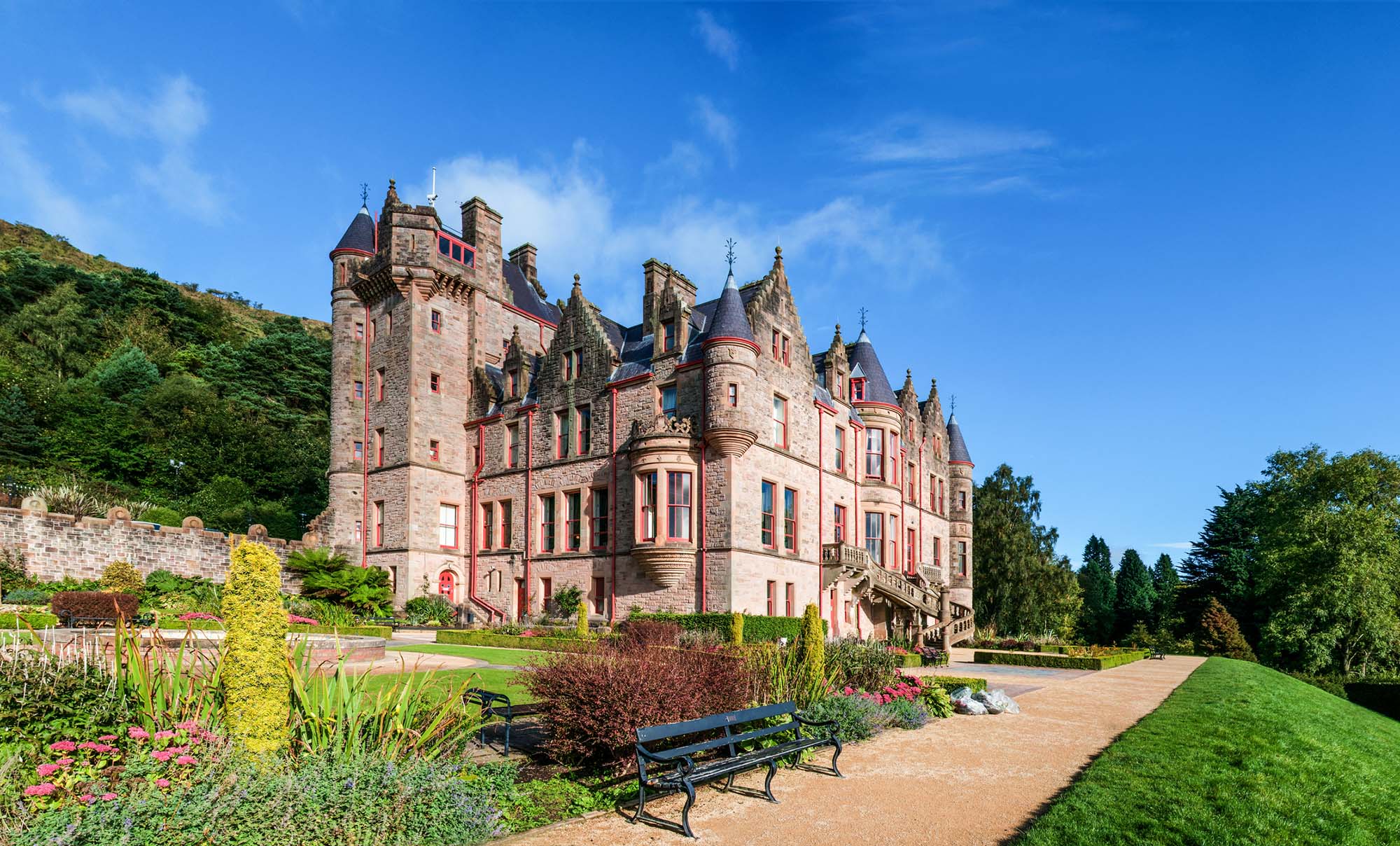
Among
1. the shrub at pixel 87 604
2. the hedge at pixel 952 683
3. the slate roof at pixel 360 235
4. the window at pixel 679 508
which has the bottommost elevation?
the hedge at pixel 952 683

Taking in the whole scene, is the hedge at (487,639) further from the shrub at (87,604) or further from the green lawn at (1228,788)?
the green lawn at (1228,788)

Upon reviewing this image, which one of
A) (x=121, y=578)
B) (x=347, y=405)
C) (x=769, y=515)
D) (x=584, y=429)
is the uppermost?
(x=347, y=405)

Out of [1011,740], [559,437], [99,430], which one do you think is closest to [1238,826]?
[1011,740]

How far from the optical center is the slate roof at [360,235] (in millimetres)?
40031

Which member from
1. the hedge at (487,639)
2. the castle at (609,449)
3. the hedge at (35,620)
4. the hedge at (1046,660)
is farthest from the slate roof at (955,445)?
the hedge at (35,620)

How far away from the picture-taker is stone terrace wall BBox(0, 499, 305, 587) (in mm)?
28406

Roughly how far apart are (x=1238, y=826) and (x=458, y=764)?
24.5 ft

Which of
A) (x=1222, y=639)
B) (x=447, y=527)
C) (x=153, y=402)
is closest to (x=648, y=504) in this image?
(x=447, y=527)

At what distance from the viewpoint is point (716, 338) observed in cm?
2855

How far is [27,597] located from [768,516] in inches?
936

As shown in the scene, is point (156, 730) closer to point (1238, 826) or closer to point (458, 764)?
point (458, 764)

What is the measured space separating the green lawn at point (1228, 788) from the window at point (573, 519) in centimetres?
2209

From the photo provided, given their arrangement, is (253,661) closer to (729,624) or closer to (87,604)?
(87,604)

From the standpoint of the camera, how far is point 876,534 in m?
37.2
